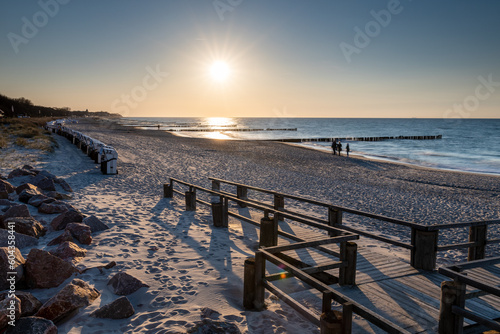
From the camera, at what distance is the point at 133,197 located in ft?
39.7

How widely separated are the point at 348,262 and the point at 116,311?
3504 mm

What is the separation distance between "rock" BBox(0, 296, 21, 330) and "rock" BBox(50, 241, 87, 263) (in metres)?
2.07

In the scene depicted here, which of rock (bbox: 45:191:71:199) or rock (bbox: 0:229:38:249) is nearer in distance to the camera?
rock (bbox: 0:229:38:249)

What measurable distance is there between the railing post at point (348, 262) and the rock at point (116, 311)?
3.23 metres

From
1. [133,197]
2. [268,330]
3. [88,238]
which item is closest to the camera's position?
[268,330]

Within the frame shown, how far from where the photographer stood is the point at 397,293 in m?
4.87

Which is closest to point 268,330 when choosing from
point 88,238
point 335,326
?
point 335,326

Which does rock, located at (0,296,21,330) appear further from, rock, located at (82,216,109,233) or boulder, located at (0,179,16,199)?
boulder, located at (0,179,16,199)

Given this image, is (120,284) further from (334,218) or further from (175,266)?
(334,218)

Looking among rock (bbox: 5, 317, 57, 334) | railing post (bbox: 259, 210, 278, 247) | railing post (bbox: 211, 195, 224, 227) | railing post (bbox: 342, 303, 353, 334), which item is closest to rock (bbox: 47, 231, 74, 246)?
rock (bbox: 5, 317, 57, 334)

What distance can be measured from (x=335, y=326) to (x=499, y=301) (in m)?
3.17

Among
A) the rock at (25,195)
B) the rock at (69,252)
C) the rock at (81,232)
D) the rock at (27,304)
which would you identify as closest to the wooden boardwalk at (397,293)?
the rock at (27,304)

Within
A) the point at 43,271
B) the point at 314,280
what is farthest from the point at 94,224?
the point at 314,280

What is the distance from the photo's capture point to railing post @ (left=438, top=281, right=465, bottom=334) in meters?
3.36
